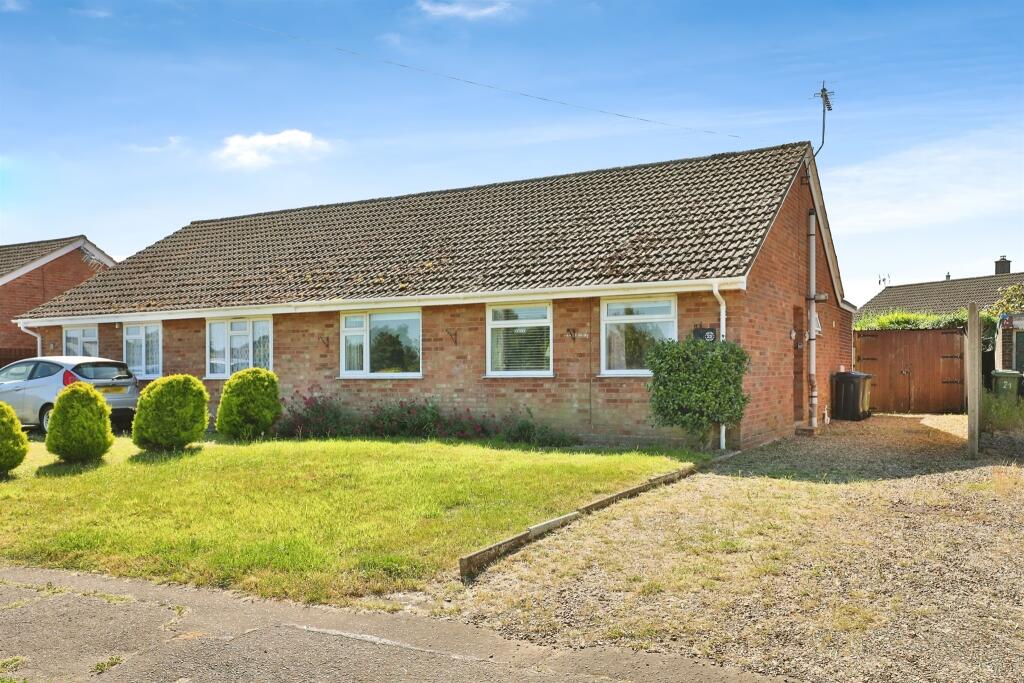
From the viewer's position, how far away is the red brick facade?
28.5 m

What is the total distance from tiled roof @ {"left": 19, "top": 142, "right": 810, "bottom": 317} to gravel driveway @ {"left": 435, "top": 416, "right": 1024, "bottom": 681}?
537 cm

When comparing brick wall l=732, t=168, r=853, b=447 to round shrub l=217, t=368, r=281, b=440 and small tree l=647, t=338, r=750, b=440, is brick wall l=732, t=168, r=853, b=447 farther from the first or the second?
round shrub l=217, t=368, r=281, b=440

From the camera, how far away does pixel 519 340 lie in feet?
51.1

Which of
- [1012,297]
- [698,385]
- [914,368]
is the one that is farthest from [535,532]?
[914,368]

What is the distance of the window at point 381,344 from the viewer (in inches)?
666

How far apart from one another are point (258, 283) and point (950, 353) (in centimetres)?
1766

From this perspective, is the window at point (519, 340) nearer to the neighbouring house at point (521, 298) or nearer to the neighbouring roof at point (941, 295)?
the neighbouring house at point (521, 298)

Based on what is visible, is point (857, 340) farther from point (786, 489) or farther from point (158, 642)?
point (158, 642)

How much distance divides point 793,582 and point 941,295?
43.2 metres

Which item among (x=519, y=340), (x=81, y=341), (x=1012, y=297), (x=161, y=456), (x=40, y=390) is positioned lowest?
(x=161, y=456)

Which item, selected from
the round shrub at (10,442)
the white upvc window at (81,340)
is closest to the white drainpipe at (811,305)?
the round shrub at (10,442)

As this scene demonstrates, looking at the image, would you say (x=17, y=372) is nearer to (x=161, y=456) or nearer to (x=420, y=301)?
(x=161, y=456)

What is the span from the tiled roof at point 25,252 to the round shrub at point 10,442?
20236 mm

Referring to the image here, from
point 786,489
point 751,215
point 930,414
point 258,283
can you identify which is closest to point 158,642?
point 786,489
